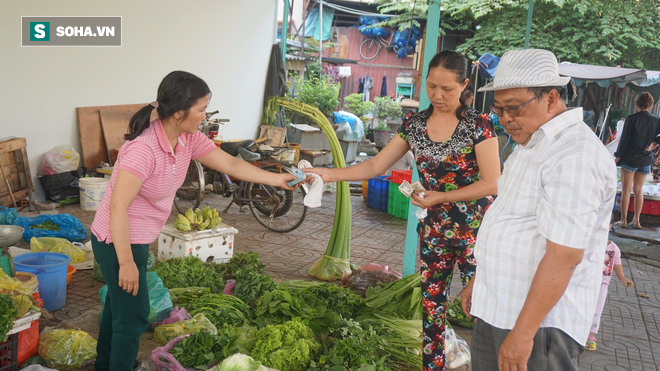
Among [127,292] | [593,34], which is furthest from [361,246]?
[593,34]

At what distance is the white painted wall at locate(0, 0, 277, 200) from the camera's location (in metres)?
7.72

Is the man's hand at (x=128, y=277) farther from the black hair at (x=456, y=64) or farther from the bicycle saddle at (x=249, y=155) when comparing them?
the bicycle saddle at (x=249, y=155)

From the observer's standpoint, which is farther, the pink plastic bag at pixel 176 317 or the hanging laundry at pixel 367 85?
the hanging laundry at pixel 367 85

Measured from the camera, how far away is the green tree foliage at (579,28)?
16.9m

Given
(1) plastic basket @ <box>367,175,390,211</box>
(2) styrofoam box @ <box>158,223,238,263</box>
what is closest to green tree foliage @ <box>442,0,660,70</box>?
(1) plastic basket @ <box>367,175,390,211</box>

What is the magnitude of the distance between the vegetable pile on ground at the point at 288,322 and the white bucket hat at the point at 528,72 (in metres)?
1.82

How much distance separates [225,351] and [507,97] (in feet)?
6.83

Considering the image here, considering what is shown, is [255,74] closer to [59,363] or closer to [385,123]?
[385,123]

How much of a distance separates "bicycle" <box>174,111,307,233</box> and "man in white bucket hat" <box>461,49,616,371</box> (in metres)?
5.51

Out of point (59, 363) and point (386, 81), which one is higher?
point (386, 81)

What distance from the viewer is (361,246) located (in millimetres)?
7348

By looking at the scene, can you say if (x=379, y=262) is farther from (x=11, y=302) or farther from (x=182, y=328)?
(x=11, y=302)

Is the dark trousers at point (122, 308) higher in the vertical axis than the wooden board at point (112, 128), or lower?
lower

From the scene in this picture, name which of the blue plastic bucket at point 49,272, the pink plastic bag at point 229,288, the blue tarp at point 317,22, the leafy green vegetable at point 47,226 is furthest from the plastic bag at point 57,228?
the blue tarp at point 317,22
